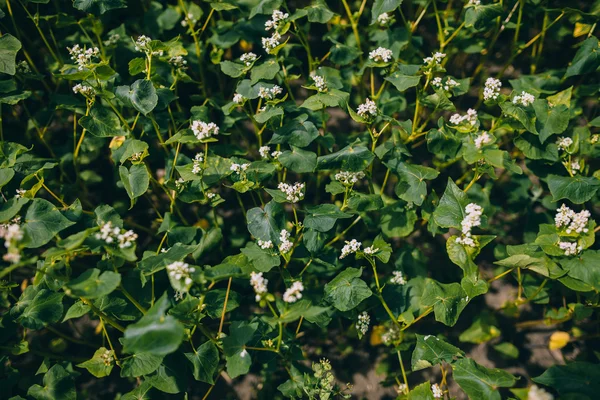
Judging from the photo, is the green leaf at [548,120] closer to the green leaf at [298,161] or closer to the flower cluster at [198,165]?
the green leaf at [298,161]

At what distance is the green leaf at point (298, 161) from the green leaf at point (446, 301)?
122cm

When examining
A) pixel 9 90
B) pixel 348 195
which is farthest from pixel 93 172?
pixel 348 195

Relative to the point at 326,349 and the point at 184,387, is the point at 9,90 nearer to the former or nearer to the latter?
the point at 184,387

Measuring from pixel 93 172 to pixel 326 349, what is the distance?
2.74 metres

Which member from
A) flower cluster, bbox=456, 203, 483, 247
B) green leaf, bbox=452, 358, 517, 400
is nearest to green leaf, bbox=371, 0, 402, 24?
flower cluster, bbox=456, 203, 483, 247

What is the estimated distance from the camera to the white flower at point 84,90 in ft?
9.61

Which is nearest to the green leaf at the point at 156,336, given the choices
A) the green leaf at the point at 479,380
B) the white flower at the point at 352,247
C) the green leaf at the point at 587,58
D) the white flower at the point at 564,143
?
the white flower at the point at 352,247

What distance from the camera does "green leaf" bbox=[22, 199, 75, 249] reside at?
2670 mm

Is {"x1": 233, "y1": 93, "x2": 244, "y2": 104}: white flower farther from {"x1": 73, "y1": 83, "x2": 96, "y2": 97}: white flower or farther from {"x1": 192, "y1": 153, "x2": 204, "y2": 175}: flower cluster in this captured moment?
{"x1": 73, "y1": 83, "x2": 96, "y2": 97}: white flower

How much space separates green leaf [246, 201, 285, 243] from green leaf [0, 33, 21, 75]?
2.15 meters

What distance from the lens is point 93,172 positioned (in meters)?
3.88

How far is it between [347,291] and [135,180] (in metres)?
1.69

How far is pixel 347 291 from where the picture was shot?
2.81 meters

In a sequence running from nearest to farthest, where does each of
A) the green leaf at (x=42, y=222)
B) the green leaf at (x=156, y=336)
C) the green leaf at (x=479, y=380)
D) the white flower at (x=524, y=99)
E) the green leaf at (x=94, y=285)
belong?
the green leaf at (x=156, y=336) < the green leaf at (x=94, y=285) < the green leaf at (x=479, y=380) < the green leaf at (x=42, y=222) < the white flower at (x=524, y=99)
